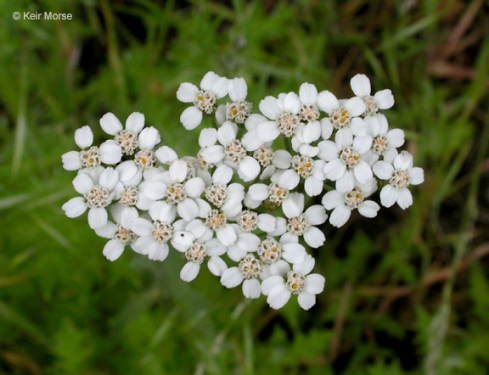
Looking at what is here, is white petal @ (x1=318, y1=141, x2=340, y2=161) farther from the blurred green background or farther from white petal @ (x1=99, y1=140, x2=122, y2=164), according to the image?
the blurred green background

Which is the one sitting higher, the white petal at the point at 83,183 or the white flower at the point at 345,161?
the white petal at the point at 83,183

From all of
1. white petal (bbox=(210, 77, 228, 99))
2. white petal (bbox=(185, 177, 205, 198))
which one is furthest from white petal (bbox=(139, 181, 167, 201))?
white petal (bbox=(210, 77, 228, 99))

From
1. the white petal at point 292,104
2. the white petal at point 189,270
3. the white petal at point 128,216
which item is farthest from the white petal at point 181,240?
the white petal at point 292,104

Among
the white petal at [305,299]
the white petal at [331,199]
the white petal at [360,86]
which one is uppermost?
the white petal at [360,86]

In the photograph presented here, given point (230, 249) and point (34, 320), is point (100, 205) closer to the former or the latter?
point (230, 249)

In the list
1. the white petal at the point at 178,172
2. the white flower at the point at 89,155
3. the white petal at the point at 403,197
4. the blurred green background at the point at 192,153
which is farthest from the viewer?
the blurred green background at the point at 192,153

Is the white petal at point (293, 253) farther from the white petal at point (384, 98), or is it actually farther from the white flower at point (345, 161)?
the white petal at point (384, 98)

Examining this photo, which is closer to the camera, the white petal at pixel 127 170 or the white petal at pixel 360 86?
the white petal at pixel 127 170

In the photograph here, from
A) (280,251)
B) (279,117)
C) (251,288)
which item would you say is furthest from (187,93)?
(251,288)
